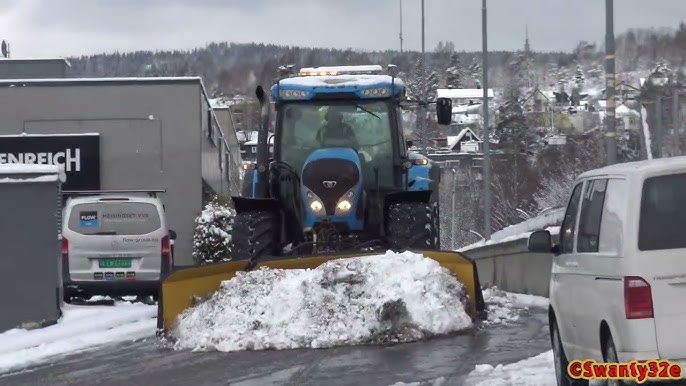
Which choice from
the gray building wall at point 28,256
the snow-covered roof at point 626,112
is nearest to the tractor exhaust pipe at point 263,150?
the gray building wall at point 28,256

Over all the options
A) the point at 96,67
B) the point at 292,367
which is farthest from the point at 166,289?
the point at 96,67

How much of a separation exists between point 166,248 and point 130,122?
11824 mm

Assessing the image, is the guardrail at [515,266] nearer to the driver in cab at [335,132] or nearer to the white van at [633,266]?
the driver in cab at [335,132]

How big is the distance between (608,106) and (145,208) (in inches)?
299

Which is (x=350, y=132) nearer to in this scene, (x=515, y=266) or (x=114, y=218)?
(x=114, y=218)

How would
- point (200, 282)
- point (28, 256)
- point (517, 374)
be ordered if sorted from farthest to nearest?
1. point (28, 256)
2. point (200, 282)
3. point (517, 374)

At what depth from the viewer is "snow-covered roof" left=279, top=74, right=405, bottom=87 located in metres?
15.3

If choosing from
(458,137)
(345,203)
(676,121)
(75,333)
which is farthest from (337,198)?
(458,137)

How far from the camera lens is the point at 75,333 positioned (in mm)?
13945

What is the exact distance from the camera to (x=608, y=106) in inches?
729

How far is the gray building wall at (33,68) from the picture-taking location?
120 feet

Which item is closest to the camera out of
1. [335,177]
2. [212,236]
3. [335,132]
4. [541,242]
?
[541,242]

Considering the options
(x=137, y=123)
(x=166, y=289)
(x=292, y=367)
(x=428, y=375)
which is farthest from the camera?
(x=137, y=123)

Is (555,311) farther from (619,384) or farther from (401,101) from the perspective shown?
(401,101)
